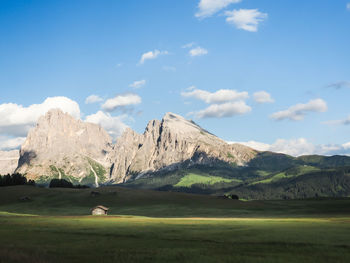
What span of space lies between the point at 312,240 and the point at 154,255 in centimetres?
2366

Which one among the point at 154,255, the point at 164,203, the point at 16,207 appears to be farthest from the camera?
the point at 164,203

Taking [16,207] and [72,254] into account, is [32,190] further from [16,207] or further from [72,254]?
[72,254]

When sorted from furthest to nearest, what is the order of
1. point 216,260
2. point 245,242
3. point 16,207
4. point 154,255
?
point 16,207 < point 245,242 < point 154,255 < point 216,260

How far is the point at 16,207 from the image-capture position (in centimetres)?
15550

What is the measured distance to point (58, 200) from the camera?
584ft

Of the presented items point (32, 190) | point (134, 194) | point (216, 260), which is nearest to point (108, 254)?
point (216, 260)

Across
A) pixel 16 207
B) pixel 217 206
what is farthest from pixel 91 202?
pixel 217 206

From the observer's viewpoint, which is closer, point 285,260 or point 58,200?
point 285,260

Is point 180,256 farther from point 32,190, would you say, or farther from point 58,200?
point 32,190

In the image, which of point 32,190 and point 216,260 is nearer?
point 216,260

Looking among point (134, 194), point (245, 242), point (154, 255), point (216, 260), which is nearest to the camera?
point (216, 260)

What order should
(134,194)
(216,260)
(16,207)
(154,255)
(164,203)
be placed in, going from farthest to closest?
(134,194)
(164,203)
(16,207)
(154,255)
(216,260)

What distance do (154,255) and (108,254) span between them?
4.30 metres

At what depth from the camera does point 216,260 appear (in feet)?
100
